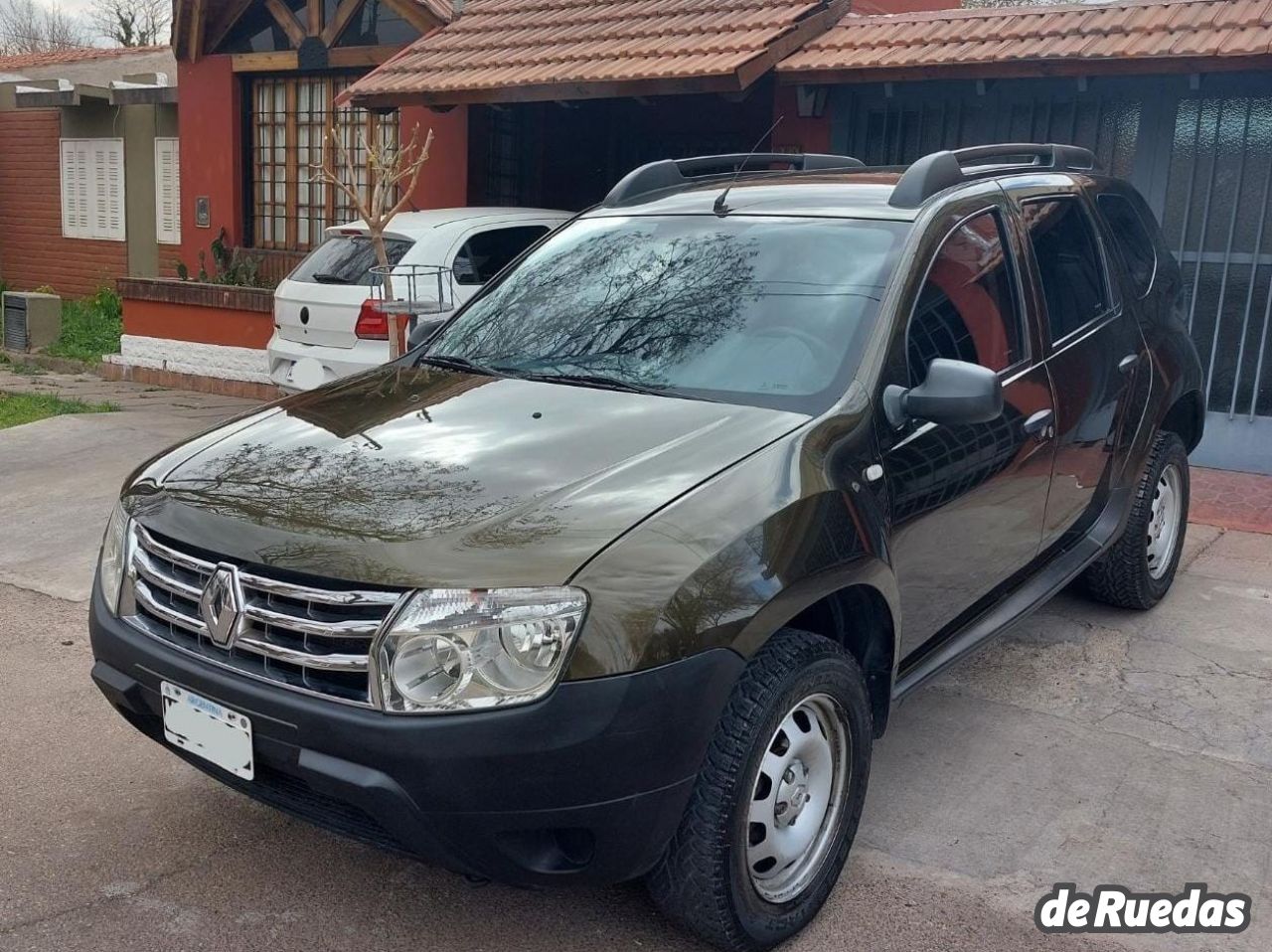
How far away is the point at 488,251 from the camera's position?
8586 millimetres

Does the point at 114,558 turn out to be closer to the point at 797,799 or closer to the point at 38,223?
Answer: the point at 797,799

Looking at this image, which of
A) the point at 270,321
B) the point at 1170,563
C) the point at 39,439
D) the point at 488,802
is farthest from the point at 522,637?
the point at 270,321

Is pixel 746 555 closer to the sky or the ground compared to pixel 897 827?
closer to the sky

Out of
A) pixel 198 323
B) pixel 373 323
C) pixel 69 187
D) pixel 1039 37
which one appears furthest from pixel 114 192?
pixel 1039 37

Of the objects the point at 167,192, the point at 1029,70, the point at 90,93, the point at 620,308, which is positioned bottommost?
the point at 167,192

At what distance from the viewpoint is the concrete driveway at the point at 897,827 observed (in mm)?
3131

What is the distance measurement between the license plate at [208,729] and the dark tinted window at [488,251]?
18.4ft

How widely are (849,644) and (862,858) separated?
0.60 metres

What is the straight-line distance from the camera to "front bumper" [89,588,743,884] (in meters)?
2.56

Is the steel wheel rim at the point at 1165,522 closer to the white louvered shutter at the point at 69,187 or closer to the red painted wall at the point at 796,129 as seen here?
the red painted wall at the point at 796,129

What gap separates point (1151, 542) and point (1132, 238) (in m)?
1.28

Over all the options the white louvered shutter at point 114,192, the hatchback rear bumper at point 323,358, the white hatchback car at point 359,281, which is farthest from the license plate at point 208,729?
the white louvered shutter at point 114,192

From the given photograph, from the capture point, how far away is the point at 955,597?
12.6ft

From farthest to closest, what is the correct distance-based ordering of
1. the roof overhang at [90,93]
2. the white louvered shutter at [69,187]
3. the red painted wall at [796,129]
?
the white louvered shutter at [69,187]
the roof overhang at [90,93]
the red painted wall at [796,129]
